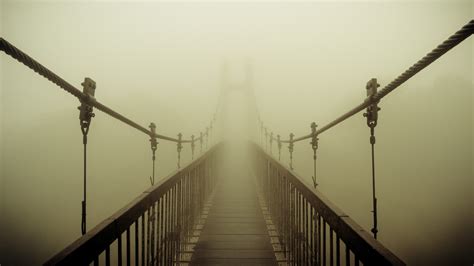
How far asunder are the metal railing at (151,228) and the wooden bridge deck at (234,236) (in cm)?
22

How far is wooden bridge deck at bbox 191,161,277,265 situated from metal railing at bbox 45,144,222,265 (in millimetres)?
222

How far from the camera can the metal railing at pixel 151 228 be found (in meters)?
0.97

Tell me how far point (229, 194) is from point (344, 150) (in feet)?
190

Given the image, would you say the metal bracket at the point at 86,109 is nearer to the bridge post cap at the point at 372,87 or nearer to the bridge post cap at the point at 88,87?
the bridge post cap at the point at 88,87

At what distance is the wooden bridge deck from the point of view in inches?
114

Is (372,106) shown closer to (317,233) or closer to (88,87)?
(317,233)

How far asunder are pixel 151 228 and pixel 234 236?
1.79 metres

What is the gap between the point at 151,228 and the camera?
78.5 inches

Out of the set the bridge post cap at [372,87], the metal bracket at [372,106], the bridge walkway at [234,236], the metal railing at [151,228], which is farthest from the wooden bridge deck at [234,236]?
the bridge post cap at [372,87]

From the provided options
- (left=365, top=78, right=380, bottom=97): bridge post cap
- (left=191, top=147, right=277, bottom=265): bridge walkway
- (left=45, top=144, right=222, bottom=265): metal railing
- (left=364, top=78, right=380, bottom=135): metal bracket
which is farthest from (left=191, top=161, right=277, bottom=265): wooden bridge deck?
(left=365, top=78, right=380, bottom=97): bridge post cap

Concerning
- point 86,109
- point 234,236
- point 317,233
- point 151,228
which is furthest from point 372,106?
point 234,236

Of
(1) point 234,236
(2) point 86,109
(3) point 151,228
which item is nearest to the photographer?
(2) point 86,109

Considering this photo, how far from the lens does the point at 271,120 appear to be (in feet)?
255

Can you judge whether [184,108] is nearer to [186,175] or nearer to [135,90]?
[135,90]
